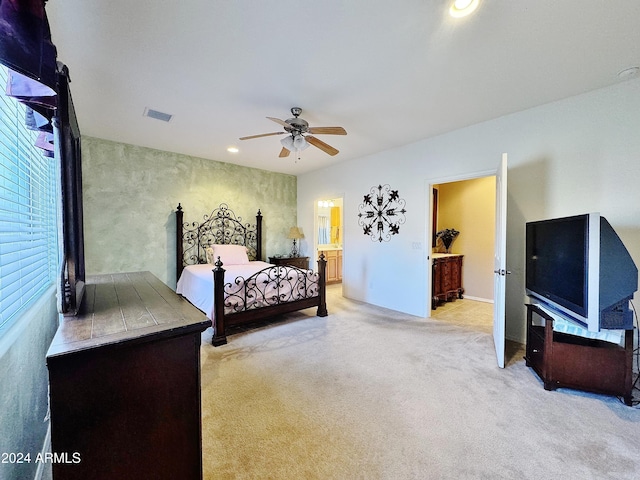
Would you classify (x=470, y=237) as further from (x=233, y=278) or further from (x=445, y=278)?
(x=233, y=278)

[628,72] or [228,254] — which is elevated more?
[628,72]

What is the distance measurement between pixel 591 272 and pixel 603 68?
1789 mm

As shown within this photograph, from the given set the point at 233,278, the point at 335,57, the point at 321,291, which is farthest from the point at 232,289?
the point at 335,57

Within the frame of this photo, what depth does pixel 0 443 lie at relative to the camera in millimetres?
927

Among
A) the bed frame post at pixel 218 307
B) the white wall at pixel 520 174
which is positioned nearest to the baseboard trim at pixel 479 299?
the white wall at pixel 520 174


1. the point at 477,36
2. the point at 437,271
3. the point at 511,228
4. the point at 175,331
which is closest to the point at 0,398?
the point at 175,331

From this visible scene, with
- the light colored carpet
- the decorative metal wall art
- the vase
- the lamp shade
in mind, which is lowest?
the light colored carpet

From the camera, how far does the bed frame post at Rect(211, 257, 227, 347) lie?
10.0ft

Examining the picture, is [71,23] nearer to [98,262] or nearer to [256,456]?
[256,456]

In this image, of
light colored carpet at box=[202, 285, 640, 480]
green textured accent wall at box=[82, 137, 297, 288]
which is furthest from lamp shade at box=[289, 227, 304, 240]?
light colored carpet at box=[202, 285, 640, 480]

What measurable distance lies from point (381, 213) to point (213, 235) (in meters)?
3.23

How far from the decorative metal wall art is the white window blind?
4.00m

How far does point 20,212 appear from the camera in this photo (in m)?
1.33

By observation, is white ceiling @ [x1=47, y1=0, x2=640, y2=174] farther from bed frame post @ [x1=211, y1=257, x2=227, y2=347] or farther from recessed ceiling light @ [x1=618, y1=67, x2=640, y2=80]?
bed frame post @ [x1=211, y1=257, x2=227, y2=347]
